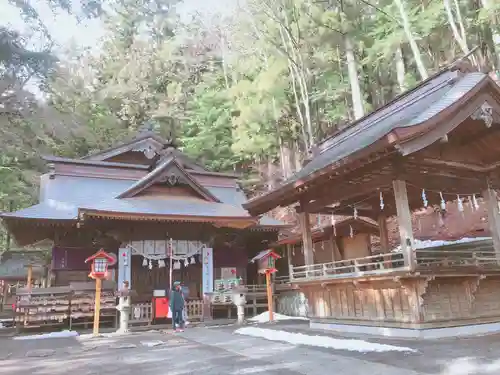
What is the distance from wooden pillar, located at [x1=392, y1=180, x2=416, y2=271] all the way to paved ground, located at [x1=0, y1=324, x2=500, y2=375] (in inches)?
60.5

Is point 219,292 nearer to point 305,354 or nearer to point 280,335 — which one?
point 280,335

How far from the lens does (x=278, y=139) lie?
2578 cm

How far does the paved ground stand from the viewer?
5.23 metres

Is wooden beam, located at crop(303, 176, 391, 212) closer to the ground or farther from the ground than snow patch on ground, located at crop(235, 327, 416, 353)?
farther from the ground

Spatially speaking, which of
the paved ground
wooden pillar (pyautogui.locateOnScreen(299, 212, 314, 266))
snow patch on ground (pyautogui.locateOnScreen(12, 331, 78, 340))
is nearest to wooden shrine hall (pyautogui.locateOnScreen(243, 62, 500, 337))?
wooden pillar (pyautogui.locateOnScreen(299, 212, 314, 266))

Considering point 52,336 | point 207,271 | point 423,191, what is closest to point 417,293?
point 423,191

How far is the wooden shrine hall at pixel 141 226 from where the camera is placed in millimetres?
14445

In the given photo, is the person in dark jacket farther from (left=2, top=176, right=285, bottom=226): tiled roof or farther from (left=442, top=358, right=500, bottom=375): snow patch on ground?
(left=442, top=358, right=500, bottom=375): snow patch on ground

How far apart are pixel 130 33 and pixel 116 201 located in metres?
32.0

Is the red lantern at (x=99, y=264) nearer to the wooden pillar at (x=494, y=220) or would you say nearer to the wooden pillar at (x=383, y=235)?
the wooden pillar at (x=383, y=235)

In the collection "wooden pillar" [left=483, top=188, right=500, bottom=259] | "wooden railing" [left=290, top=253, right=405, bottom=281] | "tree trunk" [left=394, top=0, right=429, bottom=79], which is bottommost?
"wooden railing" [left=290, top=253, right=405, bottom=281]

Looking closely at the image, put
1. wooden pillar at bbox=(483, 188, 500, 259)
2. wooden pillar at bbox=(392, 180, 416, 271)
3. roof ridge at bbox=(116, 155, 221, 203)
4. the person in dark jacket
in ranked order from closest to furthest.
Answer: wooden pillar at bbox=(392, 180, 416, 271) < wooden pillar at bbox=(483, 188, 500, 259) < the person in dark jacket < roof ridge at bbox=(116, 155, 221, 203)

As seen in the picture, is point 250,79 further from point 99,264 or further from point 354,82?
point 99,264

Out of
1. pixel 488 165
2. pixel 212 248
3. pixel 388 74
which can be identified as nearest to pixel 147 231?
pixel 212 248
